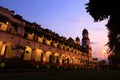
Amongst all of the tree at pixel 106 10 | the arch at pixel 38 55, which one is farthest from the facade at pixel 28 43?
the tree at pixel 106 10

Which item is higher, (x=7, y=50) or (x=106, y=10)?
(x=106, y=10)

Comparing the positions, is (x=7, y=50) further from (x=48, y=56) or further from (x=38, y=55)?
(x=48, y=56)

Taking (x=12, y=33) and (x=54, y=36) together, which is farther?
(x=54, y=36)

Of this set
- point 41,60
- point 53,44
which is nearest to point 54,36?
point 53,44

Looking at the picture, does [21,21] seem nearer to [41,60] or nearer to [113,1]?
[41,60]

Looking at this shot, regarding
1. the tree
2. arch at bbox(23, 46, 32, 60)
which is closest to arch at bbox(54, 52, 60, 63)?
arch at bbox(23, 46, 32, 60)

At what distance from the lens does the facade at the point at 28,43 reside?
3659 cm

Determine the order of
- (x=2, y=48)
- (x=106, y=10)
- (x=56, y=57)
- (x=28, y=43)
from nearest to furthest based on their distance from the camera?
(x=106, y=10) < (x=2, y=48) < (x=28, y=43) < (x=56, y=57)

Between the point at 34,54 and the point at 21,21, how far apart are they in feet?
34.6

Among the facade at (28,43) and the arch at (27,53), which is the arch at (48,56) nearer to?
the facade at (28,43)

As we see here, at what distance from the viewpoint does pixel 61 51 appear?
61469 millimetres

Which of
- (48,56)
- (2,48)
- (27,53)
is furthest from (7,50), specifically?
(48,56)

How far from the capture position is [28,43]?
4322 centimetres

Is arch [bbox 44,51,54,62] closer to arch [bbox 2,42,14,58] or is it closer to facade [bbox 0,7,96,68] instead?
facade [bbox 0,7,96,68]
